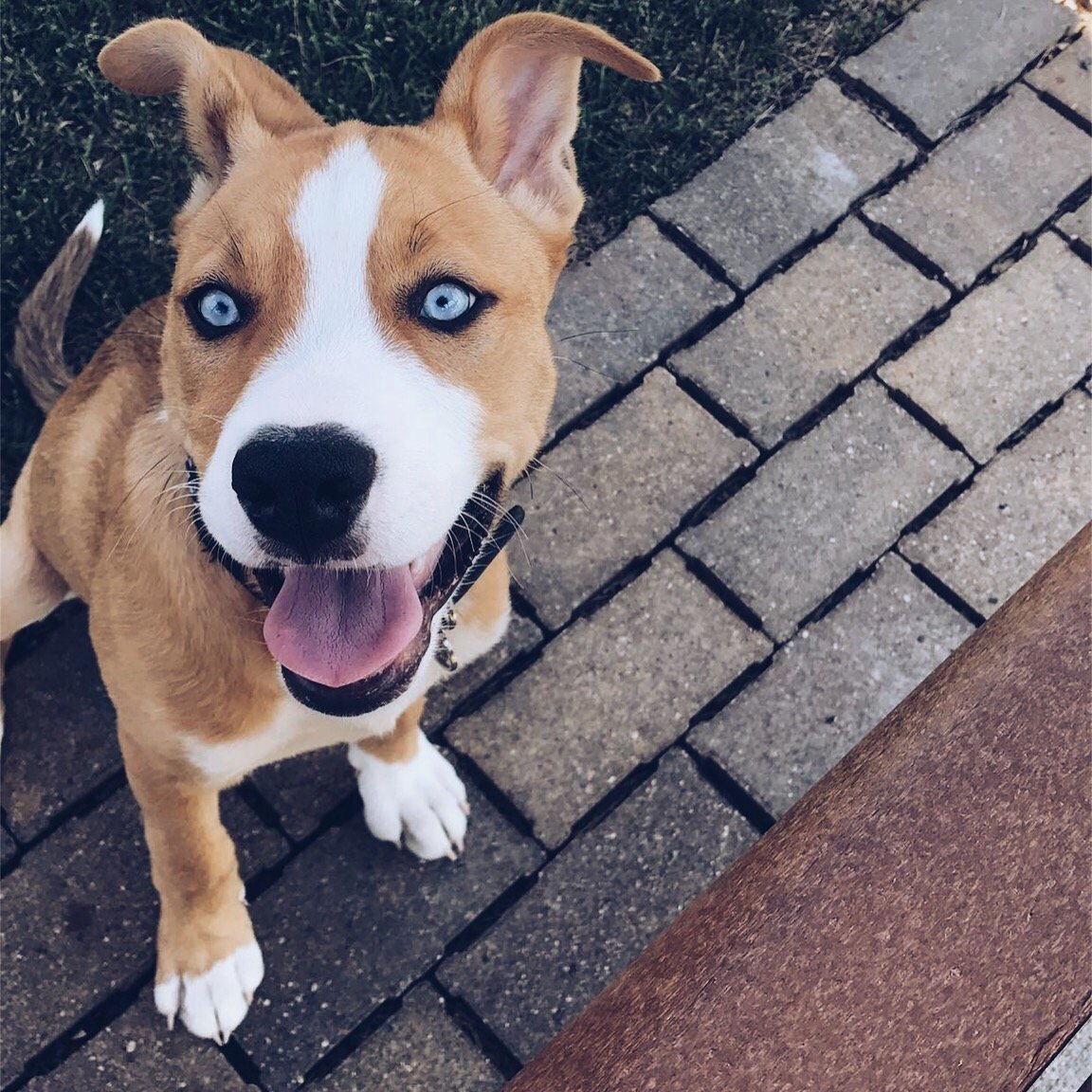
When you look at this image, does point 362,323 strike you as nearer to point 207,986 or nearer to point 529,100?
point 529,100

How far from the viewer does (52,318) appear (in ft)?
9.87

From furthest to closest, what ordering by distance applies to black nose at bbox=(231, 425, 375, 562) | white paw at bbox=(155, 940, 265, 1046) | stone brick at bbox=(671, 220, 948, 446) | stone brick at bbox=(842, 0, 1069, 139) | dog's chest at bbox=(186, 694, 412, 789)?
1. stone brick at bbox=(842, 0, 1069, 139)
2. stone brick at bbox=(671, 220, 948, 446)
3. white paw at bbox=(155, 940, 265, 1046)
4. dog's chest at bbox=(186, 694, 412, 789)
5. black nose at bbox=(231, 425, 375, 562)

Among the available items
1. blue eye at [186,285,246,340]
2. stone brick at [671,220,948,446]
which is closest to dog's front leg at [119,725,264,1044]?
blue eye at [186,285,246,340]

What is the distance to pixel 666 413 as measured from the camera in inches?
131

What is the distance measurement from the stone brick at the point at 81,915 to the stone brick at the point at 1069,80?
11.5ft

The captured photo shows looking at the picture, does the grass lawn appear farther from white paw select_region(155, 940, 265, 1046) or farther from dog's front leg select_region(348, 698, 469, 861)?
white paw select_region(155, 940, 265, 1046)

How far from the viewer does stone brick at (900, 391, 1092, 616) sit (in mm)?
3188

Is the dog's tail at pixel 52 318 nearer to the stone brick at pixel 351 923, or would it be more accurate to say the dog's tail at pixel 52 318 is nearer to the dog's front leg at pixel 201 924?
the dog's front leg at pixel 201 924

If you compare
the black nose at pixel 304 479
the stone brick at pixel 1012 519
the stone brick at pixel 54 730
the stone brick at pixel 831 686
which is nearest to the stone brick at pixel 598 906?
the stone brick at pixel 831 686

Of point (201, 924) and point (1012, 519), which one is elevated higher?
point (1012, 519)

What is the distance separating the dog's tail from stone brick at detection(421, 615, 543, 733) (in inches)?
53.0

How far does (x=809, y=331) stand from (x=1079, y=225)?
40.0 inches

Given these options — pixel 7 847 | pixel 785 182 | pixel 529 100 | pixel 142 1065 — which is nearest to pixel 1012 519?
pixel 785 182

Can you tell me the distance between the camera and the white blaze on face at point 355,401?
1.72 m
